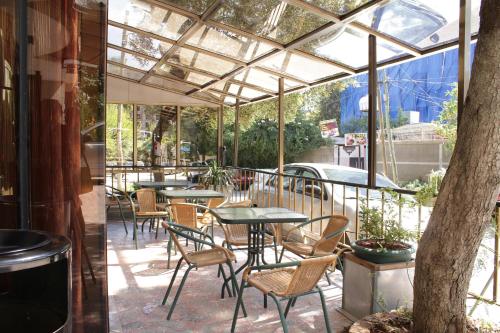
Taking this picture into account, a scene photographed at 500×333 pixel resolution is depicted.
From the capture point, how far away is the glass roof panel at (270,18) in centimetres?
407

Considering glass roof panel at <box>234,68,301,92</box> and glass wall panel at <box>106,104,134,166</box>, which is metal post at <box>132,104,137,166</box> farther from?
glass roof panel at <box>234,68,301,92</box>

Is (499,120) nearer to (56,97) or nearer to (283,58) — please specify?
(56,97)

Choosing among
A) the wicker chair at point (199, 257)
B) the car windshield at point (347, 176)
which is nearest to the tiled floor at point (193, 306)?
the wicker chair at point (199, 257)

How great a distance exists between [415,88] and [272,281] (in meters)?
24.7

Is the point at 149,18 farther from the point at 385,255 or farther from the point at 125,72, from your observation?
the point at 385,255

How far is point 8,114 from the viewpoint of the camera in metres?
1.91

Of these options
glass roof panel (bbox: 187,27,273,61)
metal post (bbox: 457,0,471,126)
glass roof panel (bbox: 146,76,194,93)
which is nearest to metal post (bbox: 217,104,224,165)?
glass roof panel (bbox: 146,76,194,93)

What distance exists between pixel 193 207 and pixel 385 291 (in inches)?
89.0

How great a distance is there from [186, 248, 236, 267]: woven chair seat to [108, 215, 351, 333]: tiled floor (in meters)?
0.40

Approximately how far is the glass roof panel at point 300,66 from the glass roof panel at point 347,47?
283 millimetres

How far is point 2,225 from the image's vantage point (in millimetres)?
1958

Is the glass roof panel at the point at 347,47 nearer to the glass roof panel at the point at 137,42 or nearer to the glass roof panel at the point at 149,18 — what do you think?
the glass roof panel at the point at 149,18

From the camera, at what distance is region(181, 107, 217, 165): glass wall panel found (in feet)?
34.9

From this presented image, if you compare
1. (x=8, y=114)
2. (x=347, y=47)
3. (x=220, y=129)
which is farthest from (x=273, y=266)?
(x=220, y=129)
